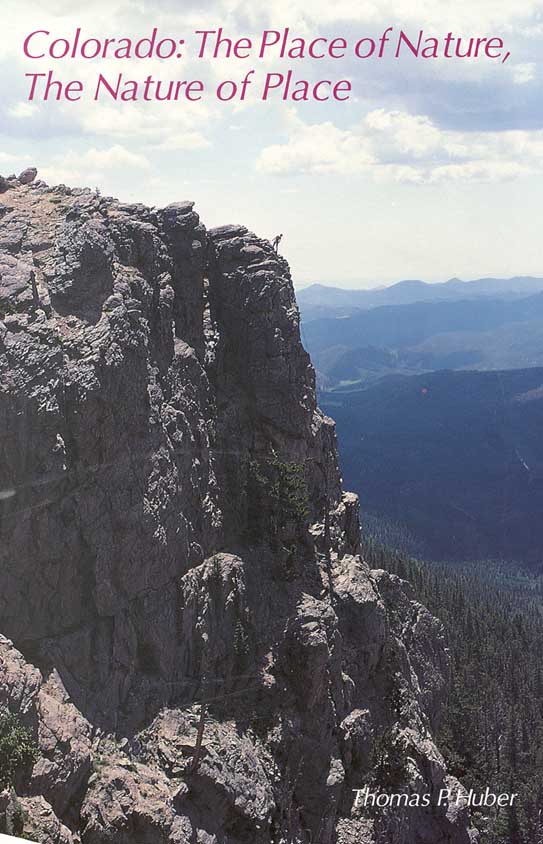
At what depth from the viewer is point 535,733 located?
129 metres

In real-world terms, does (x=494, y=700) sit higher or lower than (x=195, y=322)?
lower

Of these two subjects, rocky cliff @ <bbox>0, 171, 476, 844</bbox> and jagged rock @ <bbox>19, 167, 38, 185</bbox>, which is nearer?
rocky cliff @ <bbox>0, 171, 476, 844</bbox>

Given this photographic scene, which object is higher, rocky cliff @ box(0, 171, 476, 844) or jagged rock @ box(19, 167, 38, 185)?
jagged rock @ box(19, 167, 38, 185)

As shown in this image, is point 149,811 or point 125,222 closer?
point 149,811

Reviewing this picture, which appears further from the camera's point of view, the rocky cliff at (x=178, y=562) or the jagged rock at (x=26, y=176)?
the jagged rock at (x=26, y=176)

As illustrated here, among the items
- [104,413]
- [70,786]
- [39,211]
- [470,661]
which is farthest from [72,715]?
[470,661]

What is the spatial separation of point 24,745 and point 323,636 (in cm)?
3070

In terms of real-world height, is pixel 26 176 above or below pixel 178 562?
above

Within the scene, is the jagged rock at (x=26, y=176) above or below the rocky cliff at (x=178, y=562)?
above

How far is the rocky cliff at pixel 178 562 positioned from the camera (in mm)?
50188

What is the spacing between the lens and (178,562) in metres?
61.4

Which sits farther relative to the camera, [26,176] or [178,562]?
[26,176]

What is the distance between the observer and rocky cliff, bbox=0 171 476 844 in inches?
1976

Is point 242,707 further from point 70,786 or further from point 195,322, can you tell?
point 195,322
